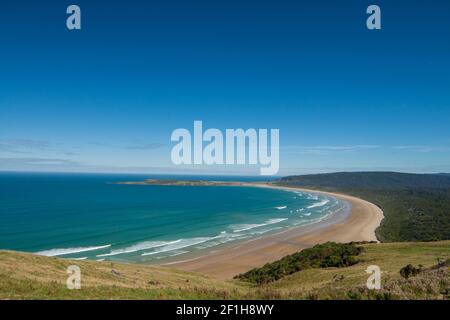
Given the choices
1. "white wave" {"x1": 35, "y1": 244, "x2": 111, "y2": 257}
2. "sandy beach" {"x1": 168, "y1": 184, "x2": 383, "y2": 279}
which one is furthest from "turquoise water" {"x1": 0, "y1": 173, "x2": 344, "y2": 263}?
"sandy beach" {"x1": 168, "y1": 184, "x2": 383, "y2": 279}

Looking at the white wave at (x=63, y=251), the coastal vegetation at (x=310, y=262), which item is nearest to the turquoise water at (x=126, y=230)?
the white wave at (x=63, y=251)

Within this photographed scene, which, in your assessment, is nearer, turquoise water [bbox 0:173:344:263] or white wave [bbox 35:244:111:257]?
white wave [bbox 35:244:111:257]

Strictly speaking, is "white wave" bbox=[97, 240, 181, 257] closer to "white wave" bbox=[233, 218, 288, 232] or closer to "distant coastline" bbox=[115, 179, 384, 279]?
"distant coastline" bbox=[115, 179, 384, 279]

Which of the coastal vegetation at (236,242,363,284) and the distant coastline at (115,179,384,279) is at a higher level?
the coastal vegetation at (236,242,363,284)

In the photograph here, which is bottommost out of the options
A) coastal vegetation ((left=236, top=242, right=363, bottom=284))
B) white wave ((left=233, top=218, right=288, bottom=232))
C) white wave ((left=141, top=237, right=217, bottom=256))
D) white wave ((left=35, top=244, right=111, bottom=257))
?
white wave ((left=233, top=218, right=288, bottom=232))

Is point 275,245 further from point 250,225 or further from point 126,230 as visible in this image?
point 126,230

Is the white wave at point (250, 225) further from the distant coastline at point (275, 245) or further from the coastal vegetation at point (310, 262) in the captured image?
the coastal vegetation at point (310, 262)

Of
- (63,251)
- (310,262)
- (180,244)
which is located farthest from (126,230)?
(310,262)

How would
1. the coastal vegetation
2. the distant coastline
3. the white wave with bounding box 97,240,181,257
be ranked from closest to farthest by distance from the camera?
the coastal vegetation
the distant coastline
the white wave with bounding box 97,240,181,257
